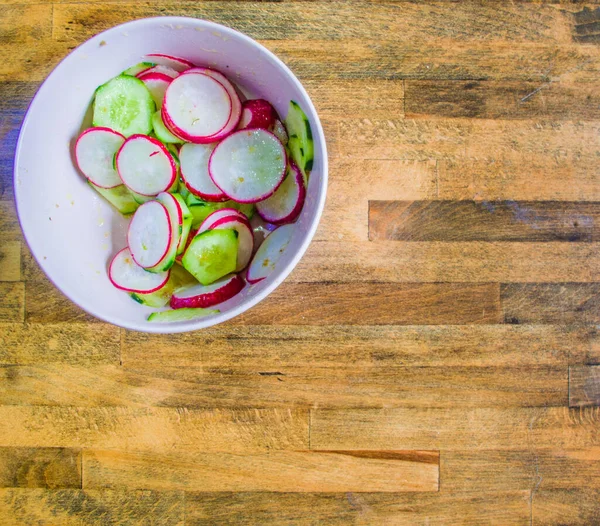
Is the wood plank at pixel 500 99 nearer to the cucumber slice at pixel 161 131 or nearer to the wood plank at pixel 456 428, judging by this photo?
the cucumber slice at pixel 161 131

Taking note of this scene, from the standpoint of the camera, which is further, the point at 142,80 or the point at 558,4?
the point at 558,4

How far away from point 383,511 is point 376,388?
0.78 ft

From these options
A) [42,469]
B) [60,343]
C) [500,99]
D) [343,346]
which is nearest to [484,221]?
[500,99]

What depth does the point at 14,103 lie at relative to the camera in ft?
3.27

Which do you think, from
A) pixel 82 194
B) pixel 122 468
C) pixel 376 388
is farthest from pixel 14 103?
pixel 376 388

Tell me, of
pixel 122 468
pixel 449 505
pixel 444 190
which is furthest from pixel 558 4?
pixel 122 468

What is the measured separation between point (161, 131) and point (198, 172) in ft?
0.28

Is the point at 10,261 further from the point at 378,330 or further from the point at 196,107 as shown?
the point at 378,330

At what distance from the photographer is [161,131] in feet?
2.83

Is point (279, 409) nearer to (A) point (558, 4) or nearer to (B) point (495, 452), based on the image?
(B) point (495, 452)

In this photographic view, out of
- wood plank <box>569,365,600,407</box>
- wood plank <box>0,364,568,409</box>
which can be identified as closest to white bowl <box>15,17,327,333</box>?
wood plank <box>0,364,568,409</box>

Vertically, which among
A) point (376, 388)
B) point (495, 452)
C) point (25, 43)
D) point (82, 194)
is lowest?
point (495, 452)

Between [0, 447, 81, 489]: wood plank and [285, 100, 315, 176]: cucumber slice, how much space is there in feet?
2.24

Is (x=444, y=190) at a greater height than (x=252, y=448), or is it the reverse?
(x=444, y=190)
